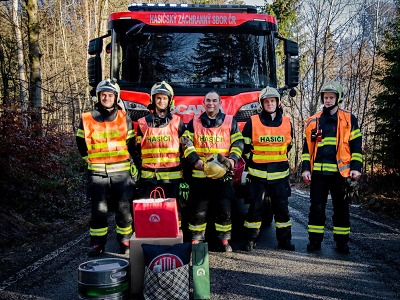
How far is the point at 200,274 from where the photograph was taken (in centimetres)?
375

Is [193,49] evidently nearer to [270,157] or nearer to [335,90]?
[270,157]

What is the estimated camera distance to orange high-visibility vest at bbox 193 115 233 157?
5.34m

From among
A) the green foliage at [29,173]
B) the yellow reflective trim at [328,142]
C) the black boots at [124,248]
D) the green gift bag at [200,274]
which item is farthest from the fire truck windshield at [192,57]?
the green gift bag at [200,274]

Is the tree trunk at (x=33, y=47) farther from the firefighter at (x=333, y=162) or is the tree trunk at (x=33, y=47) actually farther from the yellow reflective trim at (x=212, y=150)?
the firefighter at (x=333, y=162)

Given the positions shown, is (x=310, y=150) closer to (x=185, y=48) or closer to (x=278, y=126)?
(x=278, y=126)

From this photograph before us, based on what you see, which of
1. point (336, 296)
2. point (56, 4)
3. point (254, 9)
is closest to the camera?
point (336, 296)

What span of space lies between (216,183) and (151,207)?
1.41 meters

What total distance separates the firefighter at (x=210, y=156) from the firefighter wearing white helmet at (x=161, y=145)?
0.61 feet

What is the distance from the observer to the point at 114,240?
6164 mm

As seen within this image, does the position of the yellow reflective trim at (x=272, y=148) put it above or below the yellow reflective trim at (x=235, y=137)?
below

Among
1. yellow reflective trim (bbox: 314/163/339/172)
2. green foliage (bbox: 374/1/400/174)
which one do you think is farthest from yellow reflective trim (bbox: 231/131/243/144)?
green foliage (bbox: 374/1/400/174)

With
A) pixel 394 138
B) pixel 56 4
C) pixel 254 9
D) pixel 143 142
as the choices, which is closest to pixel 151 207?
pixel 143 142

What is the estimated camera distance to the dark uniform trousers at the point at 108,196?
5273mm

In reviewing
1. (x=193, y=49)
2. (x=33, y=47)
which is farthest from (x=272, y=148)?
(x=33, y=47)
